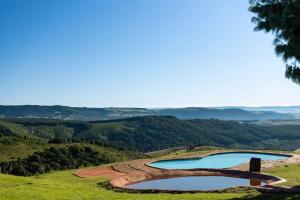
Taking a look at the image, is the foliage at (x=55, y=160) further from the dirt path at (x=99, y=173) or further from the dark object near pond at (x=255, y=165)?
the dark object near pond at (x=255, y=165)

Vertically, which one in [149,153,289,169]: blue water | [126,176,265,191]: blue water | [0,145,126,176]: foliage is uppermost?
[126,176,265,191]: blue water

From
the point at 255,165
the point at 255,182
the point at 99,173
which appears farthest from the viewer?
the point at 99,173

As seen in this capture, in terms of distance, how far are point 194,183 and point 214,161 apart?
2502 cm

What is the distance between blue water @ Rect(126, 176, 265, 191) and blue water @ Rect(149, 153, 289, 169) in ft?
47.2

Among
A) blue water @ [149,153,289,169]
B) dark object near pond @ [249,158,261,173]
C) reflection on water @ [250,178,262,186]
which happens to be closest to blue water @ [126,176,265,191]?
reflection on water @ [250,178,262,186]

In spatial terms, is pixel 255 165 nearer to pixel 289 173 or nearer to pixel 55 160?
pixel 289 173

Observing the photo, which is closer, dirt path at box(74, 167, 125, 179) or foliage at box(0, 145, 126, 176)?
dirt path at box(74, 167, 125, 179)

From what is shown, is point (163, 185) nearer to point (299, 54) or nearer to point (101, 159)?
point (299, 54)

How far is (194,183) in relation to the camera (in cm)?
3922

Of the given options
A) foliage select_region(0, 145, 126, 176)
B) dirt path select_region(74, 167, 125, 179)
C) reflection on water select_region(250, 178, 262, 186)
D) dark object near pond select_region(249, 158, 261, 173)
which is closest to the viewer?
reflection on water select_region(250, 178, 262, 186)

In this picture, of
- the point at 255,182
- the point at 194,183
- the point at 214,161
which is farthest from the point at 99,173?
the point at 214,161

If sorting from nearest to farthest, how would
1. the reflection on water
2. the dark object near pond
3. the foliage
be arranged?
the reflection on water → the dark object near pond → the foliage

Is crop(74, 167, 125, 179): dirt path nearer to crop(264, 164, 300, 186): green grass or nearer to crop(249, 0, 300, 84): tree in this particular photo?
crop(264, 164, 300, 186): green grass

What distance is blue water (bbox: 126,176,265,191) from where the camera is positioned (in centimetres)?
3700
